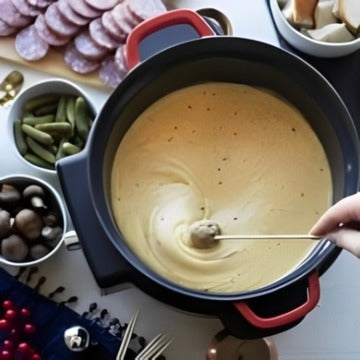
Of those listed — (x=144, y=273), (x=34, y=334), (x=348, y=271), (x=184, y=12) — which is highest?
(x=184, y=12)

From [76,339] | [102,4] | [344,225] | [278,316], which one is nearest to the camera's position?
[344,225]

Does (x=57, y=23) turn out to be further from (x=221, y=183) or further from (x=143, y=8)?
(x=221, y=183)

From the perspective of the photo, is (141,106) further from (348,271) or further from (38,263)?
(348,271)

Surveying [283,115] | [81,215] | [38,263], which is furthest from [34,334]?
[283,115]

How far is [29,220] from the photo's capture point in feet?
3.20

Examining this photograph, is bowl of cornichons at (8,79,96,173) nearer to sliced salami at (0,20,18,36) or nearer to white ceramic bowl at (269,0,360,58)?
sliced salami at (0,20,18,36)

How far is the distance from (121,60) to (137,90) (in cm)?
12

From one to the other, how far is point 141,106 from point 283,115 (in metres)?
0.18

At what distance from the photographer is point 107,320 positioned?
1.00 m

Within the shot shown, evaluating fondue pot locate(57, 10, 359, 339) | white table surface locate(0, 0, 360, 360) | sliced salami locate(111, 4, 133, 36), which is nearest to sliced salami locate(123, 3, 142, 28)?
sliced salami locate(111, 4, 133, 36)

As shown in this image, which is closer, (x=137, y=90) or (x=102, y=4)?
(x=137, y=90)

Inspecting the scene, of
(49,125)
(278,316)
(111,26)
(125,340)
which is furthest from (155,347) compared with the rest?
(111,26)

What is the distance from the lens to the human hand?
720 mm

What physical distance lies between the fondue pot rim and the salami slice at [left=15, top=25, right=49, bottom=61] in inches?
7.7
